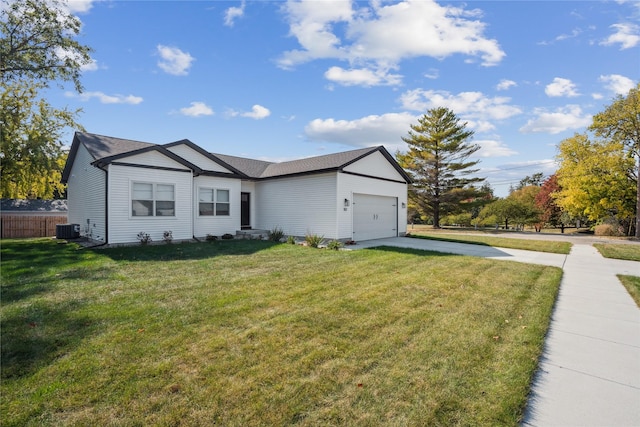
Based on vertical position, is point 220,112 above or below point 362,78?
below

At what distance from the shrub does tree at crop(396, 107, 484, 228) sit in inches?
838

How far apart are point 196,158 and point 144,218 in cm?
336

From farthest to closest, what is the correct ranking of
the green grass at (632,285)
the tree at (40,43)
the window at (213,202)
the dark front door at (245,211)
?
the dark front door at (245,211)
the tree at (40,43)
the window at (213,202)
the green grass at (632,285)

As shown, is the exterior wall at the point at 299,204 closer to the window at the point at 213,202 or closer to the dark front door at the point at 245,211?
the dark front door at the point at 245,211

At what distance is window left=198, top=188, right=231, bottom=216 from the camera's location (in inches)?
520

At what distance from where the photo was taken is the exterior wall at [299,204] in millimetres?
12828

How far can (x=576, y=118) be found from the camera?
21062 mm

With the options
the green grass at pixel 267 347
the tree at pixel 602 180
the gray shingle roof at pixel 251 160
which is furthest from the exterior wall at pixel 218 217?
the tree at pixel 602 180

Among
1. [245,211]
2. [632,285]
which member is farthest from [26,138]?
[632,285]

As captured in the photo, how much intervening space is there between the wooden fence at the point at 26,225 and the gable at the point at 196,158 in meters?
12.7

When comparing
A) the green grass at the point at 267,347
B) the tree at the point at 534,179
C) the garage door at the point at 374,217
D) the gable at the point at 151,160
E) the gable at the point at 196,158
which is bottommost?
the green grass at the point at 267,347

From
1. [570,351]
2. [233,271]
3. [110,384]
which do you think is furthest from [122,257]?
[570,351]

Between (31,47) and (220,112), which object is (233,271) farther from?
(31,47)

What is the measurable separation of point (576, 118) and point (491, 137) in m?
6.23
